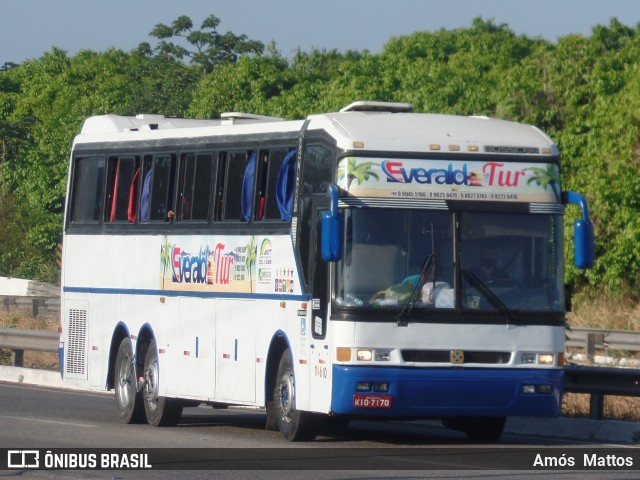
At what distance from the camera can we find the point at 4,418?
55.6 feet

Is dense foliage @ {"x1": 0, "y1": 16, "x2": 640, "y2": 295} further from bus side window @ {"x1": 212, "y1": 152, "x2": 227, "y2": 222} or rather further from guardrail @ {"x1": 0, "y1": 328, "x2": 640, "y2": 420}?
bus side window @ {"x1": 212, "y1": 152, "x2": 227, "y2": 222}

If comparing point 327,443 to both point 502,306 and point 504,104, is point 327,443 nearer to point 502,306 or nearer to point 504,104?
point 502,306

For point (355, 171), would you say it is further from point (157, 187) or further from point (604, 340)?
point (604, 340)

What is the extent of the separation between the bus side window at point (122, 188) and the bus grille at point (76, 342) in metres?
1.49

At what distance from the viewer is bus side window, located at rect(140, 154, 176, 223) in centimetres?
1791

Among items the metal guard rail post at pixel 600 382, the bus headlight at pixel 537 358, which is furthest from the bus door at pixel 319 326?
the metal guard rail post at pixel 600 382

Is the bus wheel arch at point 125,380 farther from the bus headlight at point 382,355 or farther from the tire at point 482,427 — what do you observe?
the bus headlight at point 382,355

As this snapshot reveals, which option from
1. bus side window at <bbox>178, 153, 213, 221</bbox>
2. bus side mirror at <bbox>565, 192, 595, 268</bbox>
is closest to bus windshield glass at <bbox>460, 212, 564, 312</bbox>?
bus side mirror at <bbox>565, 192, 595, 268</bbox>

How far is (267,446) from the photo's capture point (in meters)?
14.5

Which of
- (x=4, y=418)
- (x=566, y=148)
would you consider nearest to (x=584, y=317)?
(x=566, y=148)

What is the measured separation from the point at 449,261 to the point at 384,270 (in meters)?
0.62

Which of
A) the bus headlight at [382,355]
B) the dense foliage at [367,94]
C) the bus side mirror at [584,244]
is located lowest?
the bus headlight at [382,355]

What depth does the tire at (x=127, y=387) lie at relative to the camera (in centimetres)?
1802

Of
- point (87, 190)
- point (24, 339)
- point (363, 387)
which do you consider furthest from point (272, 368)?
point (24, 339)
